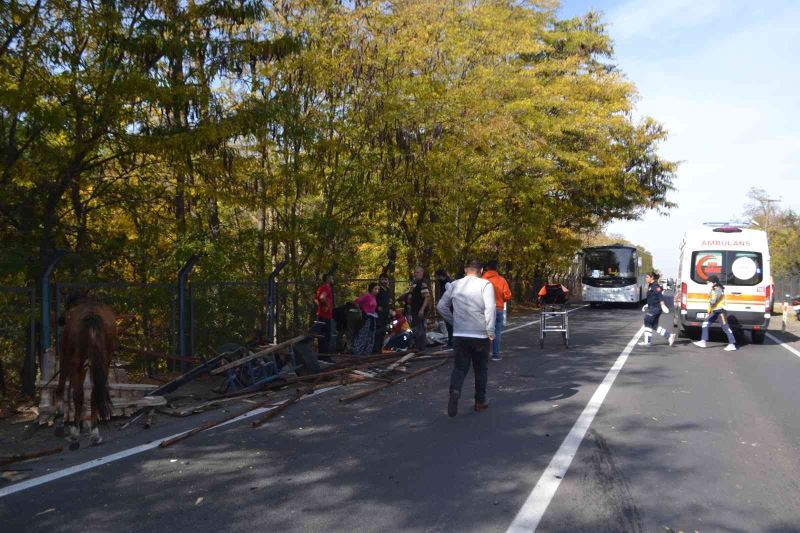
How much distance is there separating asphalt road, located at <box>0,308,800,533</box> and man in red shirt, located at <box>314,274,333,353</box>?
444cm

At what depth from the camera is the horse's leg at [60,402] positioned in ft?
23.2

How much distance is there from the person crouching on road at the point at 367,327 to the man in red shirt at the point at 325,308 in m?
0.62

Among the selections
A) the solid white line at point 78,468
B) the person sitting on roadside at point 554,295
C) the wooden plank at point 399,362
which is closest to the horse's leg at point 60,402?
the solid white line at point 78,468

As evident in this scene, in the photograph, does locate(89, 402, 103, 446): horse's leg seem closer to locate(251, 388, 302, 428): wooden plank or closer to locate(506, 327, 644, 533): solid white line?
locate(251, 388, 302, 428): wooden plank

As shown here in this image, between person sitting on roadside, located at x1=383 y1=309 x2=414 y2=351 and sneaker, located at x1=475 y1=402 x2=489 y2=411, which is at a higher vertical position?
person sitting on roadside, located at x1=383 y1=309 x2=414 y2=351

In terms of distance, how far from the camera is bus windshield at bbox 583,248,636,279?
38.0m

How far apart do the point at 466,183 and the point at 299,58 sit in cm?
936

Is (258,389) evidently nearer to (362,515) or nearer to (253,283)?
(253,283)

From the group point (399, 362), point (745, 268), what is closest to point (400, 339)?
point (399, 362)

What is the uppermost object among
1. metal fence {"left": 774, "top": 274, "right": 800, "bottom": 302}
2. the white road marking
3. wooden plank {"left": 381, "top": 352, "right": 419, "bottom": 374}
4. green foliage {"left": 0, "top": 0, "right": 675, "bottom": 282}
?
green foliage {"left": 0, "top": 0, "right": 675, "bottom": 282}

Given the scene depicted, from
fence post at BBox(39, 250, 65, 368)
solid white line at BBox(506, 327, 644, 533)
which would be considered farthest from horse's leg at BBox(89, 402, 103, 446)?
solid white line at BBox(506, 327, 644, 533)

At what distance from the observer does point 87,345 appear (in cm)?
702

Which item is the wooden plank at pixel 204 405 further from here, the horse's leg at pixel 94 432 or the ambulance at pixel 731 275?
the ambulance at pixel 731 275

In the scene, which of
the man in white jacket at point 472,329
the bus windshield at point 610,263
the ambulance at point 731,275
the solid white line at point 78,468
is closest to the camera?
the solid white line at point 78,468
